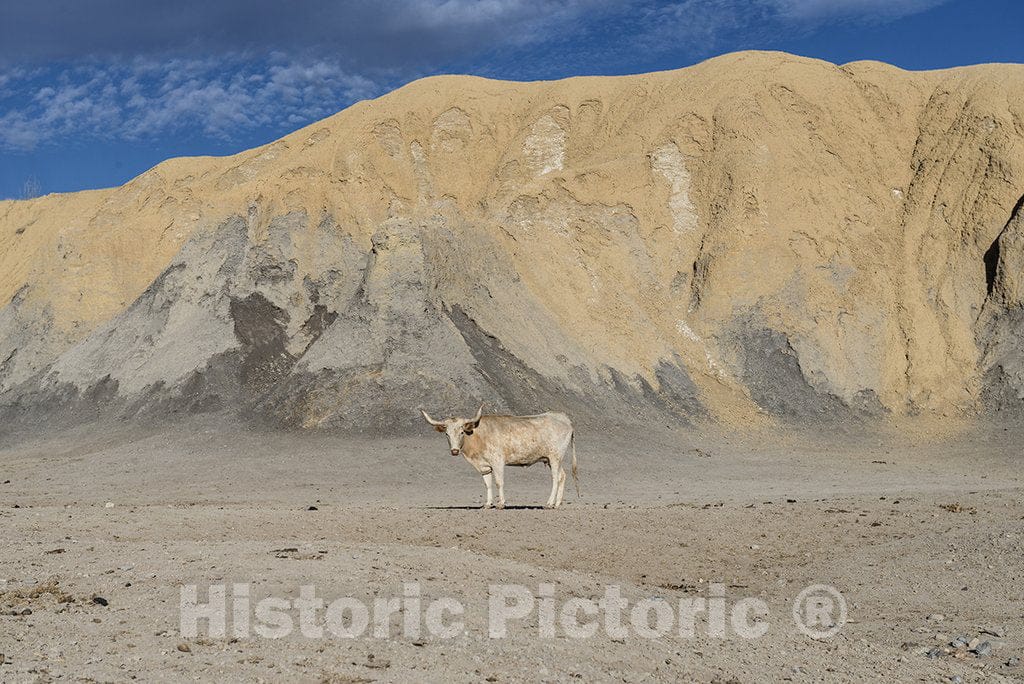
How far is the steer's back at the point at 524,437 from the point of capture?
18.4 metres

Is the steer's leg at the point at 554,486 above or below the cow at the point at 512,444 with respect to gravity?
below

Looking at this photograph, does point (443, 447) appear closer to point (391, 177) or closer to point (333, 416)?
point (333, 416)

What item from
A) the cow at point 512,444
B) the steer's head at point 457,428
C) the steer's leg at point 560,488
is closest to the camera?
the steer's head at point 457,428

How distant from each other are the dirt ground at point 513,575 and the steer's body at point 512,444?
3.23 ft

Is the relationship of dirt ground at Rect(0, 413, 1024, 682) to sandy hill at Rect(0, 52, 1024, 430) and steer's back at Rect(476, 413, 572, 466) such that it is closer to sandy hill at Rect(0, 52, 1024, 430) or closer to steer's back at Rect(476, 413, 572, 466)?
steer's back at Rect(476, 413, 572, 466)

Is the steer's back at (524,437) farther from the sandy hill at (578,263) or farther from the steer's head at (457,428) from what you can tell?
the sandy hill at (578,263)

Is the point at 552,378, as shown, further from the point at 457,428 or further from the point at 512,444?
the point at 457,428

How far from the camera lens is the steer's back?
60.2ft

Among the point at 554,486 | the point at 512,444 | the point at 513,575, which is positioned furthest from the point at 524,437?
the point at 513,575

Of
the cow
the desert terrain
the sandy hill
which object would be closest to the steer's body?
the cow

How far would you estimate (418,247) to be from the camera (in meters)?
38.7

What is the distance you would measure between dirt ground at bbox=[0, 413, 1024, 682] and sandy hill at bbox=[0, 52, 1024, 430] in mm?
10762

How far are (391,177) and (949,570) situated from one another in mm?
41619

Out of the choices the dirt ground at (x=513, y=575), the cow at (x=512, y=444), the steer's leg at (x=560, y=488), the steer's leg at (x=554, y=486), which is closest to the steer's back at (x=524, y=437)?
the cow at (x=512, y=444)
